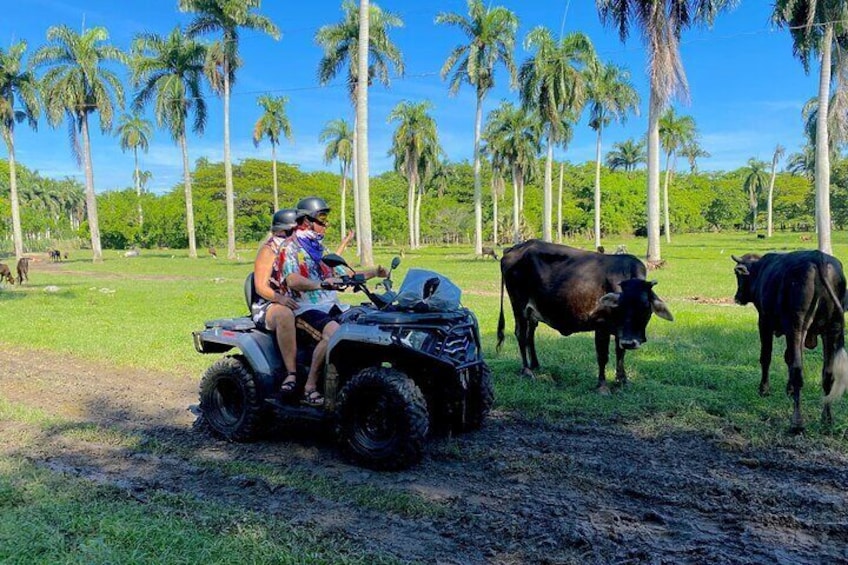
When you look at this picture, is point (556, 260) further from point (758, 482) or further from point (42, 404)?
point (42, 404)

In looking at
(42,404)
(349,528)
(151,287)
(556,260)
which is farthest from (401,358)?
(151,287)

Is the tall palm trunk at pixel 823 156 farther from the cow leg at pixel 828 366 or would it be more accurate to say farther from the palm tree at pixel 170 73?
the palm tree at pixel 170 73

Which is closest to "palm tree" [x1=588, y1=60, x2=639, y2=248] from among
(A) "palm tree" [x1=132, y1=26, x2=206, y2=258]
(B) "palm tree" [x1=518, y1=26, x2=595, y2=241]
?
(B) "palm tree" [x1=518, y1=26, x2=595, y2=241]

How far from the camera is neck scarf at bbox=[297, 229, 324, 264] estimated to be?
551 centimetres

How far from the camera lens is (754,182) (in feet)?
297

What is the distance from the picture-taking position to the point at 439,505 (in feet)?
13.9

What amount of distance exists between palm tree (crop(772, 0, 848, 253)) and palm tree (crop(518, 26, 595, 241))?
1211 cm

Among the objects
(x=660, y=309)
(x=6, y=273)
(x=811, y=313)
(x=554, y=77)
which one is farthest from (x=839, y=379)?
(x=554, y=77)

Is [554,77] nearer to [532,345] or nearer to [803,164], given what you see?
[532,345]

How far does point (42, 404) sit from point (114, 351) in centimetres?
282

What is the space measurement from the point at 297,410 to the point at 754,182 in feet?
321

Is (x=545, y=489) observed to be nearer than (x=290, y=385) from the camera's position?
Yes

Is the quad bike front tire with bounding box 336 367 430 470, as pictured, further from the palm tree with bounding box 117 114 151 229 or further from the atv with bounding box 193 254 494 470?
the palm tree with bounding box 117 114 151 229

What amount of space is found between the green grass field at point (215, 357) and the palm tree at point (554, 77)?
74.0 feet
